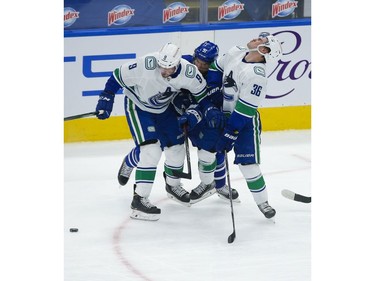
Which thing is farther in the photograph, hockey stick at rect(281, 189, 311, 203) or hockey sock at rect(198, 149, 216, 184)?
hockey stick at rect(281, 189, 311, 203)

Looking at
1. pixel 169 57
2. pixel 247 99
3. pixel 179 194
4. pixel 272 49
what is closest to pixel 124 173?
pixel 179 194

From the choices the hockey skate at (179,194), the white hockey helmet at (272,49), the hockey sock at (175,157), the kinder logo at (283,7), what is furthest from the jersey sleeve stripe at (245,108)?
the kinder logo at (283,7)

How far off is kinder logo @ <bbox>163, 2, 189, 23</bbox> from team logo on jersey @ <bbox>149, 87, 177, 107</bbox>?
77.2 inches

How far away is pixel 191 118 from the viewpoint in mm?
3975

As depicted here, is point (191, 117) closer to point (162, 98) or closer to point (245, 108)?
point (162, 98)

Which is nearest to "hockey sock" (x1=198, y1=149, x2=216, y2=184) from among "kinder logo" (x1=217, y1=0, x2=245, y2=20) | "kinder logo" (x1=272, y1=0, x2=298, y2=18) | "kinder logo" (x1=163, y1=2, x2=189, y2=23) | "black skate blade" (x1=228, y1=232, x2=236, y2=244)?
"black skate blade" (x1=228, y1=232, x2=236, y2=244)

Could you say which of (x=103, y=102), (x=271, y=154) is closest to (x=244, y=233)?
(x=103, y=102)

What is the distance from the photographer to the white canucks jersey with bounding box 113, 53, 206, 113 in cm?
393

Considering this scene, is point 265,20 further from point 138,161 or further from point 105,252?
point 105,252

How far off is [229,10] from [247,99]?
8.14ft

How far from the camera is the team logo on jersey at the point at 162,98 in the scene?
4.03 metres

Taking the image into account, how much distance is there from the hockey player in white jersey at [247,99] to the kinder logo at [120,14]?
1988 mm

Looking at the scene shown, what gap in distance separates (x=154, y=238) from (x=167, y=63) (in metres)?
0.85

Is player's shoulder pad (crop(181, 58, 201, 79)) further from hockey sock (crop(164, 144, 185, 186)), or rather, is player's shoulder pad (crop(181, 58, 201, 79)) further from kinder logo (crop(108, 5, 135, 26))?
kinder logo (crop(108, 5, 135, 26))
